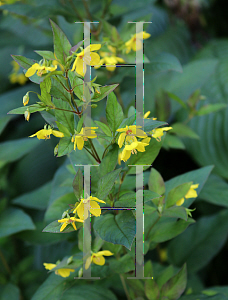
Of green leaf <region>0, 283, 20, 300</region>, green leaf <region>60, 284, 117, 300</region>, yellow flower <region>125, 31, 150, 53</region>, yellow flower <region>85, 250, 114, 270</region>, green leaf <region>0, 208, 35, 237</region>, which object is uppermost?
yellow flower <region>125, 31, 150, 53</region>

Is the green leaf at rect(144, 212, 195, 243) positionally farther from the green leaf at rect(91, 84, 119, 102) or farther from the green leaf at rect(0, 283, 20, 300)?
the green leaf at rect(0, 283, 20, 300)

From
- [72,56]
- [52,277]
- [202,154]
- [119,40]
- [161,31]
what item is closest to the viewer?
[72,56]

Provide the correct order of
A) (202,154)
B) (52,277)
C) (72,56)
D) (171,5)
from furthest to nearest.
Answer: (171,5) → (202,154) → (52,277) → (72,56)

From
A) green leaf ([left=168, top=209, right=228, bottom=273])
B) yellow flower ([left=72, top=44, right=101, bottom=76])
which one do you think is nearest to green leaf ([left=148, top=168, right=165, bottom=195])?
yellow flower ([left=72, top=44, right=101, bottom=76])

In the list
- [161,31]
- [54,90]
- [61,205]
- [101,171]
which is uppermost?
[161,31]

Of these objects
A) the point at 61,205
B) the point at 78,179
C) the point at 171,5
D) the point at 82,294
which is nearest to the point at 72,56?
the point at 78,179

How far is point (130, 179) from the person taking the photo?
0.63 meters

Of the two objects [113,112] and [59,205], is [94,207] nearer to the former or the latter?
[113,112]

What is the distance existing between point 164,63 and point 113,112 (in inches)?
15.5

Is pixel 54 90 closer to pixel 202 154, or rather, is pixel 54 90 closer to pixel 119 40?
pixel 119 40

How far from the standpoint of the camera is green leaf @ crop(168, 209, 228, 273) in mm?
825

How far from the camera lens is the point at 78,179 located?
0.41 m

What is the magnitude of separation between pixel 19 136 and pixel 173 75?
0.72 m

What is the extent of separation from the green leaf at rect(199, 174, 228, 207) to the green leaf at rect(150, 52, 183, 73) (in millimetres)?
362
